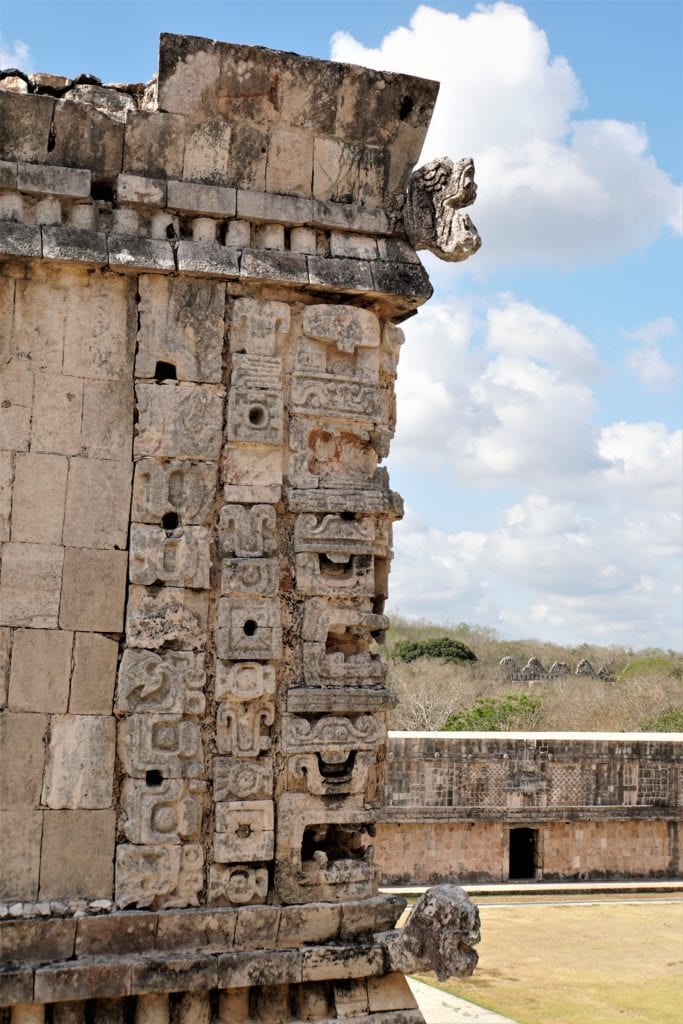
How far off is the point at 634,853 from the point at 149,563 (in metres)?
14.5

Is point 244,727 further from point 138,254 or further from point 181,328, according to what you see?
point 138,254

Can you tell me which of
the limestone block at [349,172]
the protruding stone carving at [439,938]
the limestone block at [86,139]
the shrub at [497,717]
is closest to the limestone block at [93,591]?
the limestone block at [86,139]

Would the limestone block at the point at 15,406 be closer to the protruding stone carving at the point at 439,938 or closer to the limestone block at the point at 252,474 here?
the limestone block at the point at 252,474

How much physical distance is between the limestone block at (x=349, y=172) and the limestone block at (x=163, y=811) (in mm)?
2985

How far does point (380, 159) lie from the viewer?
6059mm

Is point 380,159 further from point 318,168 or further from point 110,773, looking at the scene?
point 110,773

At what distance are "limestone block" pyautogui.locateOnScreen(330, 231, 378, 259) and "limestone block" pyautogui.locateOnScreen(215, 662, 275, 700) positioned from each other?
2098 millimetres

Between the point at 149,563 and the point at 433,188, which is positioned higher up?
the point at 433,188

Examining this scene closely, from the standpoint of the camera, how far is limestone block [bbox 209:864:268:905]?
5.41 m

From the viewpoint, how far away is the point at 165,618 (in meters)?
5.47

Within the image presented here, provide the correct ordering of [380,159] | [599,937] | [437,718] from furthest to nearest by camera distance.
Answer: [437,718], [599,937], [380,159]

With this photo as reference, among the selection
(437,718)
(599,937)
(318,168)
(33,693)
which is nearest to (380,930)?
(33,693)

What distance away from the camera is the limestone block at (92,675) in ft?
17.6

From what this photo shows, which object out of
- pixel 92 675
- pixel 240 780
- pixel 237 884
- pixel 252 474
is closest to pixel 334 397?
pixel 252 474
